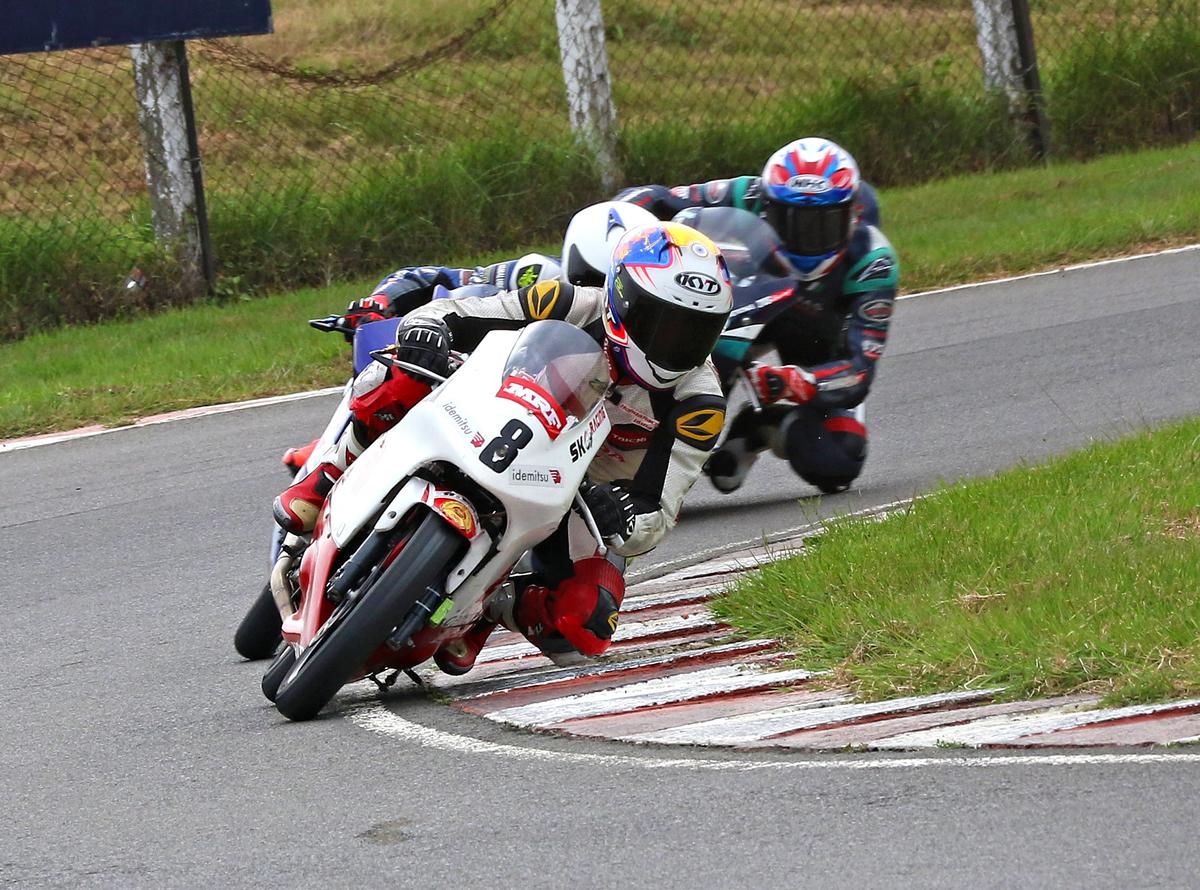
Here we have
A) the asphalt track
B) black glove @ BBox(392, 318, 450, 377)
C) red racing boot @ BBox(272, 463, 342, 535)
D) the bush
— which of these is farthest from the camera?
the bush

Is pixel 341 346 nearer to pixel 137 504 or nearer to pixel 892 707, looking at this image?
pixel 137 504

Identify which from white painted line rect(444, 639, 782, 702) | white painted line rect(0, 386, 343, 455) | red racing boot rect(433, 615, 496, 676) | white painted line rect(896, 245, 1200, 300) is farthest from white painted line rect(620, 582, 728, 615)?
white painted line rect(896, 245, 1200, 300)

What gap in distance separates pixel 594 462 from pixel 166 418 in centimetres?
480

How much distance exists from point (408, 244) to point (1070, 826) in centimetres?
1095

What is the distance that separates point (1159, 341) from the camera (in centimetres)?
1088

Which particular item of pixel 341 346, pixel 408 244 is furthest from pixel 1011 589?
pixel 408 244

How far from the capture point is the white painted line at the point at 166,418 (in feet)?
32.8

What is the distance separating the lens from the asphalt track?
159 inches

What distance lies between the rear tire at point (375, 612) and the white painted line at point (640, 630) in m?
1.08

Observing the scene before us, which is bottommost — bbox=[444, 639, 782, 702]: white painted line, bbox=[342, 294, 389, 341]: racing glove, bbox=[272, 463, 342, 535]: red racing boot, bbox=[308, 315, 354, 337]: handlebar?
bbox=[444, 639, 782, 702]: white painted line

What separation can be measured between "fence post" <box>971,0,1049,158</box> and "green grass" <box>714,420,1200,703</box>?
10062 millimetres

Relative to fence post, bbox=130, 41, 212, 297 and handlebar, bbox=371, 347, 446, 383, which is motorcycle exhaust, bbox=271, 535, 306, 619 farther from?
fence post, bbox=130, 41, 212, 297

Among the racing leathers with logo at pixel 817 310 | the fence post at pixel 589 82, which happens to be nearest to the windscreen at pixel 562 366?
the racing leathers with logo at pixel 817 310

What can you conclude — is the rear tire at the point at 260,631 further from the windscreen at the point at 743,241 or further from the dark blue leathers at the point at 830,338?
the dark blue leathers at the point at 830,338
